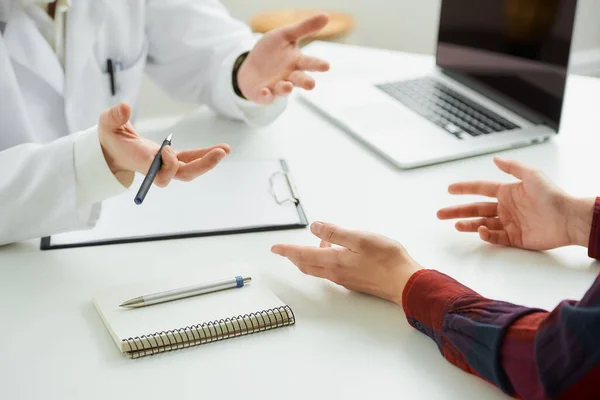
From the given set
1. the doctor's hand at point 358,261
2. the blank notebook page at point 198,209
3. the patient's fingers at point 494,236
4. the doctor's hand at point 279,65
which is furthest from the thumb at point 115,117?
the patient's fingers at point 494,236

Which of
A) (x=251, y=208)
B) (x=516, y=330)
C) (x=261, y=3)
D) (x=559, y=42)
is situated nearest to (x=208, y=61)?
(x=251, y=208)

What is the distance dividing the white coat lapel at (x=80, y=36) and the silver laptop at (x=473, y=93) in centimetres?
42

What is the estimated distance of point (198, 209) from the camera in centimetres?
101

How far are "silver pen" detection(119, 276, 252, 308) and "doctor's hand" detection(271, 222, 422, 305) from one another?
79 mm

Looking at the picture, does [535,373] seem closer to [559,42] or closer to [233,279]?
[233,279]

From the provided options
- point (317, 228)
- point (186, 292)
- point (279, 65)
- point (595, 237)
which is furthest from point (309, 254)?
point (279, 65)

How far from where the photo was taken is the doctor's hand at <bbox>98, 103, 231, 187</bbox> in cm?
86

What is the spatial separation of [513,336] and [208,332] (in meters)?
0.30

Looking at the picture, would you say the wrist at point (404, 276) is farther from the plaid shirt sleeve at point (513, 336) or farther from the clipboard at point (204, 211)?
the clipboard at point (204, 211)

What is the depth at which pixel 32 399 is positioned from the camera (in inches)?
27.0

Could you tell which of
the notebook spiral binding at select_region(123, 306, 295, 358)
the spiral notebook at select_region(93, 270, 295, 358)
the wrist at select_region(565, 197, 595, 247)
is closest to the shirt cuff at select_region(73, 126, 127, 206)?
the spiral notebook at select_region(93, 270, 295, 358)

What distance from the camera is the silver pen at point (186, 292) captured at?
0.80 m

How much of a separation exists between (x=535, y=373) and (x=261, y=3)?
2213 millimetres

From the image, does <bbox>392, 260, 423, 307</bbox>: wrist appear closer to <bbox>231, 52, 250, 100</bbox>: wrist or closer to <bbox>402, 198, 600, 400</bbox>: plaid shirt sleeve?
<bbox>402, 198, 600, 400</bbox>: plaid shirt sleeve
